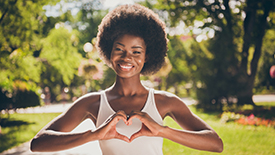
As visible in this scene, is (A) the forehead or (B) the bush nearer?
(A) the forehead

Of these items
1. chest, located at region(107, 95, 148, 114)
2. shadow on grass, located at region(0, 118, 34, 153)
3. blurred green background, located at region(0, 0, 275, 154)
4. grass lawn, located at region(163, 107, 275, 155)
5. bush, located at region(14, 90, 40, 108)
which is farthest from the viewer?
bush, located at region(14, 90, 40, 108)

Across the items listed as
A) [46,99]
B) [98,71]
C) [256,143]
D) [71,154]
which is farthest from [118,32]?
[46,99]

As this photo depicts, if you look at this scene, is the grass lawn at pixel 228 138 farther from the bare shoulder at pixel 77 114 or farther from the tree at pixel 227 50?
the bare shoulder at pixel 77 114

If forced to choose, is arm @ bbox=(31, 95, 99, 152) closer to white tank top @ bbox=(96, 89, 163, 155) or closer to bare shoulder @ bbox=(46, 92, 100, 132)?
bare shoulder @ bbox=(46, 92, 100, 132)

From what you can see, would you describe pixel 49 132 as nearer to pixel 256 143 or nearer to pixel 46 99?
pixel 256 143

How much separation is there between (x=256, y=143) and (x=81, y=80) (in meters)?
22.7

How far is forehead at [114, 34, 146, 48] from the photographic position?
184cm

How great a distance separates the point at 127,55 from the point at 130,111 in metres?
0.39

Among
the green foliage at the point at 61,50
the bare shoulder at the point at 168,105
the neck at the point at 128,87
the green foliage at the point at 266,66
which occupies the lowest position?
the green foliage at the point at 266,66

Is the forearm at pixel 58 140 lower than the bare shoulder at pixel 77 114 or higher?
lower

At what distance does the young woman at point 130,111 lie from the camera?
1.61 m

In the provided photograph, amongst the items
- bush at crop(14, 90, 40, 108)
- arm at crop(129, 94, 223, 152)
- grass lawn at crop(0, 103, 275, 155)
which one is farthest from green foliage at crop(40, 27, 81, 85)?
arm at crop(129, 94, 223, 152)

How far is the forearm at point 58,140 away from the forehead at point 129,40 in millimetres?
652

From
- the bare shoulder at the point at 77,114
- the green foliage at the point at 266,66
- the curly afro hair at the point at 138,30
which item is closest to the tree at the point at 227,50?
the green foliage at the point at 266,66
